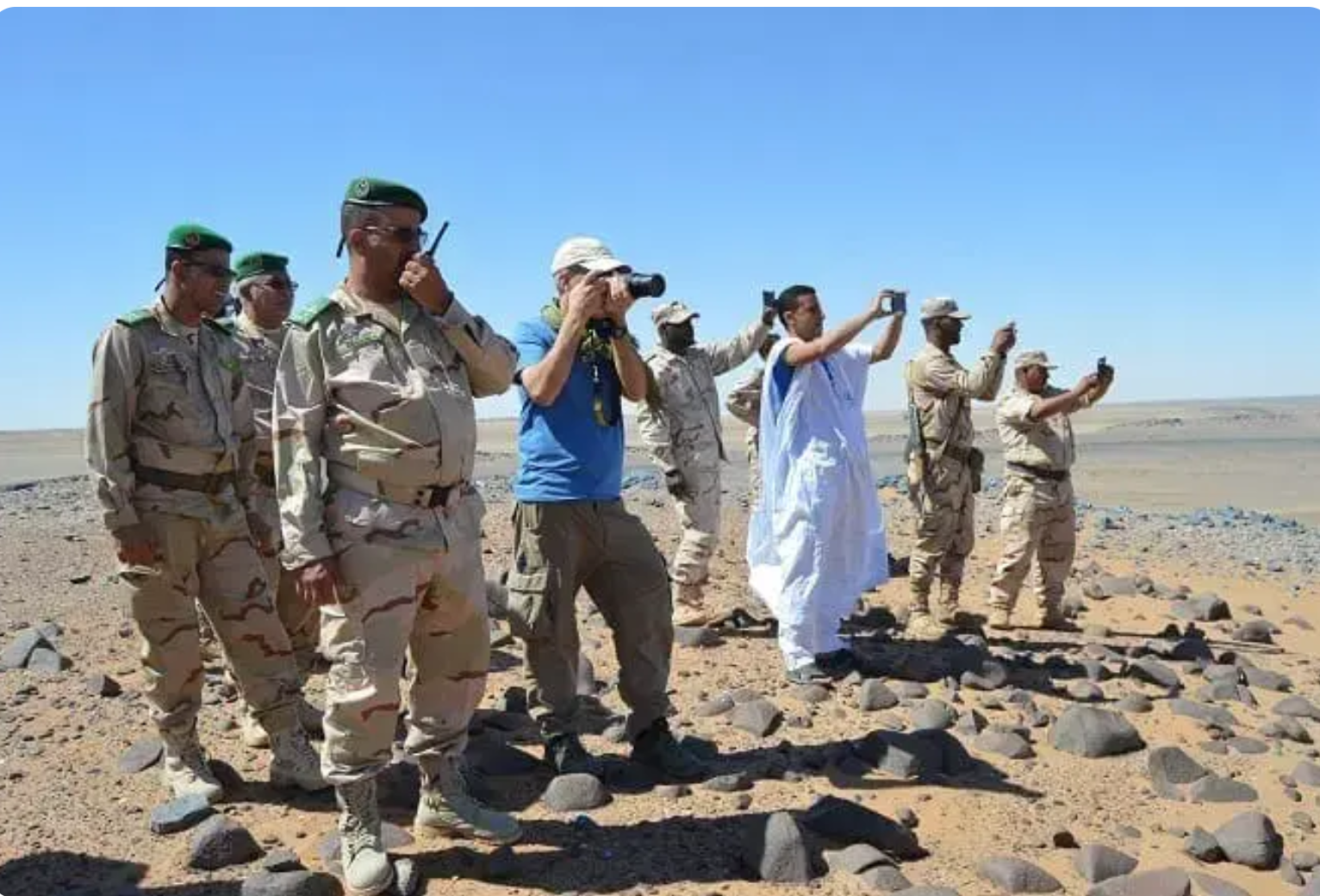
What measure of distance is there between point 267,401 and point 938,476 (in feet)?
14.4

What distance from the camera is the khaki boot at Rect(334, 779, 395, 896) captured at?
3.59m

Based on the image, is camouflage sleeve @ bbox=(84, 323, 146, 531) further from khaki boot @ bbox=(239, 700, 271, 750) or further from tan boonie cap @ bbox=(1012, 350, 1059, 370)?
tan boonie cap @ bbox=(1012, 350, 1059, 370)

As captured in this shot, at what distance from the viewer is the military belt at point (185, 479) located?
4473mm

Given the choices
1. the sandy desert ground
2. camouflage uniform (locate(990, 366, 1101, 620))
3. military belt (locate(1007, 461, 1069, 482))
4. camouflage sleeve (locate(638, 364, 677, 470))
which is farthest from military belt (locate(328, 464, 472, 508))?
military belt (locate(1007, 461, 1069, 482))

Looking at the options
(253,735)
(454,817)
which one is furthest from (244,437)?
(454,817)

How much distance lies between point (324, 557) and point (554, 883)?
132 centimetres

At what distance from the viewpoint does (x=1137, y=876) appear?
387 centimetres

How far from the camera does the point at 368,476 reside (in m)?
3.64

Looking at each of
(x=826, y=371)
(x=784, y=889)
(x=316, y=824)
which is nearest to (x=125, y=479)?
(x=316, y=824)

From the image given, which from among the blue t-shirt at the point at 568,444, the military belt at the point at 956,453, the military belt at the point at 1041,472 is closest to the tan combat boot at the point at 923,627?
the military belt at the point at 956,453

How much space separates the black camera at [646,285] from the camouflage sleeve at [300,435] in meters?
1.19

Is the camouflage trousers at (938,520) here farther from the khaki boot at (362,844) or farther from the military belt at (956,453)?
the khaki boot at (362,844)

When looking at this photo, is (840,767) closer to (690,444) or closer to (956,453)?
(956,453)

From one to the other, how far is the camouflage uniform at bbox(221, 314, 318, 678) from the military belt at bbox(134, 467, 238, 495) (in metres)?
0.73
